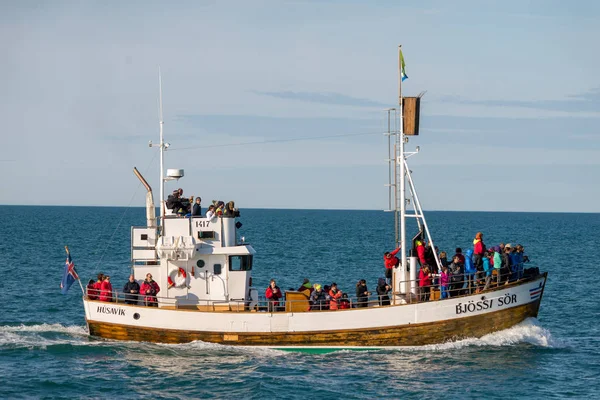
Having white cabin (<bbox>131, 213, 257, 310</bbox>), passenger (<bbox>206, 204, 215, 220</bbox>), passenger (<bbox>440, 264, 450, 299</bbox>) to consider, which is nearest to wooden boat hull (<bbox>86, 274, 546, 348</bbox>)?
passenger (<bbox>440, 264, 450, 299</bbox>)

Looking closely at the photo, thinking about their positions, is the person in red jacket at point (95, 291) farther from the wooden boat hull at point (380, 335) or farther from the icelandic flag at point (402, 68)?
the icelandic flag at point (402, 68)

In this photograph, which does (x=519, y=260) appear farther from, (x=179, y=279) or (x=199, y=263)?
(x=179, y=279)

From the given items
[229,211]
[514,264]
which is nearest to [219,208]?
[229,211]

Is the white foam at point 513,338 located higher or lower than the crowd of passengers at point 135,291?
lower

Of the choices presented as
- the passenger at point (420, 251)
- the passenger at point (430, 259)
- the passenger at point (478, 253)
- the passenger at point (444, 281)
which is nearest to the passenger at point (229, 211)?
the passenger at point (420, 251)

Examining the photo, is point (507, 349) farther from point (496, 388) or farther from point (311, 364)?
point (311, 364)

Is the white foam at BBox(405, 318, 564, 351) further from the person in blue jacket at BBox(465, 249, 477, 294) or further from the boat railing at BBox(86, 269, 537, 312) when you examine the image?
the person in blue jacket at BBox(465, 249, 477, 294)

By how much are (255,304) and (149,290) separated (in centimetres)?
394

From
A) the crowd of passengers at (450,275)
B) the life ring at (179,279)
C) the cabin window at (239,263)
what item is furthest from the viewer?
the cabin window at (239,263)

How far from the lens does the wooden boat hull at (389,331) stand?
2959 centimetres

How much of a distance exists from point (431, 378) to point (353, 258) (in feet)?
150

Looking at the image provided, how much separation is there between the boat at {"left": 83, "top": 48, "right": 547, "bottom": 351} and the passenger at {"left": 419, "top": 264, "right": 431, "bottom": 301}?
0.43 feet

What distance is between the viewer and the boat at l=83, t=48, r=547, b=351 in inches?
1168

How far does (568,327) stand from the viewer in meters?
37.4
